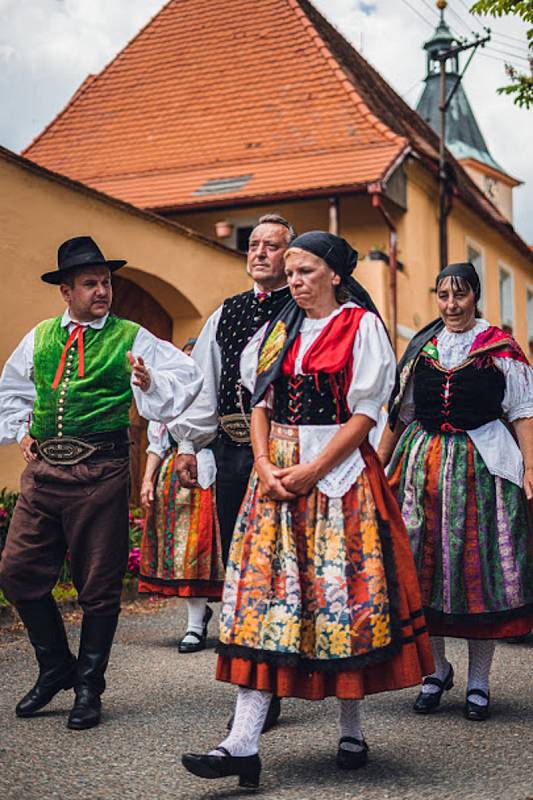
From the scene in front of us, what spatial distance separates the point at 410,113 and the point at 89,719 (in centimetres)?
2040

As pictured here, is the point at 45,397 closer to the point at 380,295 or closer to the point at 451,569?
the point at 451,569

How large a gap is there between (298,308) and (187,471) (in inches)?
33.1

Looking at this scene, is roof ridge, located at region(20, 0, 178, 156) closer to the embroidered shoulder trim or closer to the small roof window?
the small roof window

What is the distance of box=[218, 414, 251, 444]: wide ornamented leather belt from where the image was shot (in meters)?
4.36

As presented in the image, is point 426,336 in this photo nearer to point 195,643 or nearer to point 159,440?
point 159,440

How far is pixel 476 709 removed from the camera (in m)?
4.36

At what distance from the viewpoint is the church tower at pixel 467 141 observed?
35.7 m

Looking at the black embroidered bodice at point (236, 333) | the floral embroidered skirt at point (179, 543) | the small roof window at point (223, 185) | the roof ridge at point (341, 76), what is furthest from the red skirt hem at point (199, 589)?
the roof ridge at point (341, 76)

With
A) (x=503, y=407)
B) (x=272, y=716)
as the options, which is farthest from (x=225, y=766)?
(x=503, y=407)

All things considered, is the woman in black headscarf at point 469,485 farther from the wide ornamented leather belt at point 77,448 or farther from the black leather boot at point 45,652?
the black leather boot at point 45,652

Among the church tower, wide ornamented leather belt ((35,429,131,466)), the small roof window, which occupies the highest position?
the church tower

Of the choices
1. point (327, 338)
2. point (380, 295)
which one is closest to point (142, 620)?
point (327, 338)

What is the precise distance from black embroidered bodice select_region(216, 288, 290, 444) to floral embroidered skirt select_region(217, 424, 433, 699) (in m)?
0.85

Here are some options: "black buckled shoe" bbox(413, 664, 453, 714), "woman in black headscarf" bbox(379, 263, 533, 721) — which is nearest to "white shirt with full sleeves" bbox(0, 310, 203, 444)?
"woman in black headscarf" bbox(379, 263, 533, 721)
